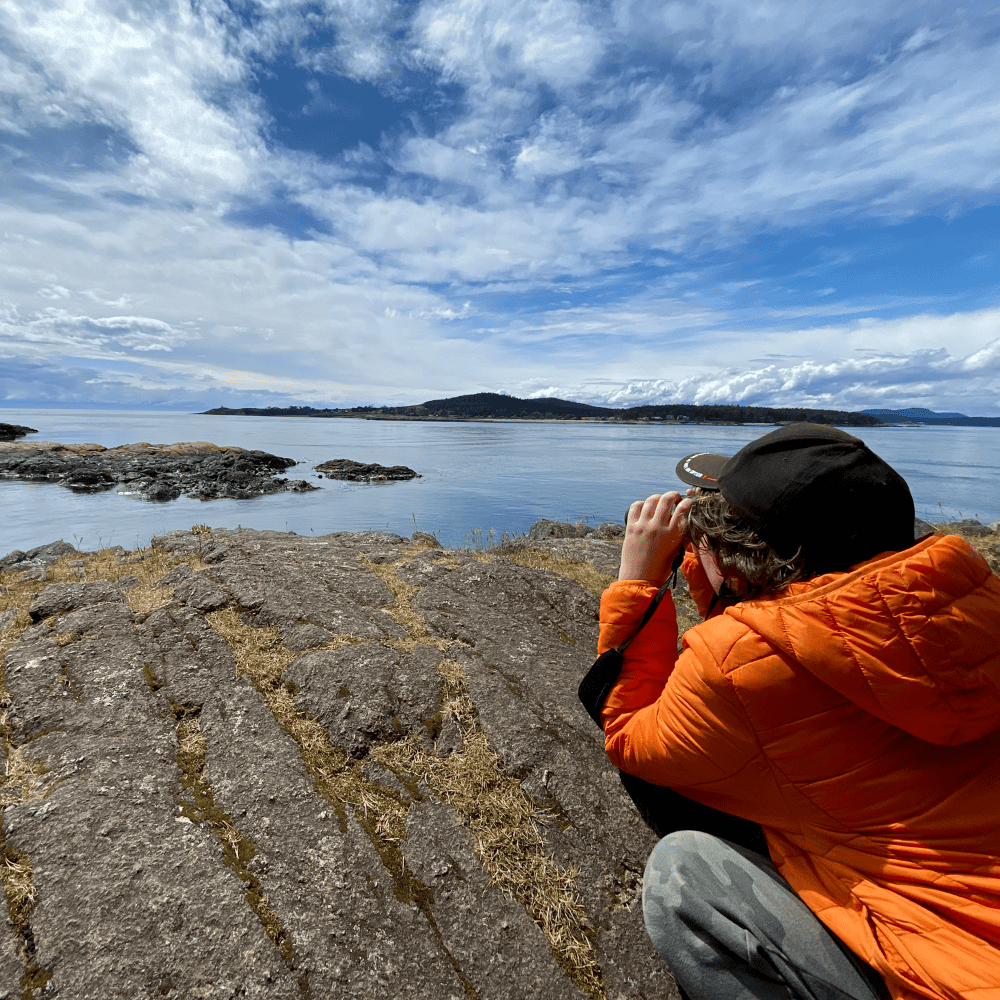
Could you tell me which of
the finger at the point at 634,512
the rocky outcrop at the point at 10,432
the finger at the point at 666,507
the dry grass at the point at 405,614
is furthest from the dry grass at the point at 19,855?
the rocky outcrop at the point at 10,432

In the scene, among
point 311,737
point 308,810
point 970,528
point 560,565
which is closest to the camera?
point 308,810

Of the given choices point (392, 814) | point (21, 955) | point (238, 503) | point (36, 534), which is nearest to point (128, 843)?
point (21, 955)

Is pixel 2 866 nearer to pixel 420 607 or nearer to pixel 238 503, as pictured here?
pixel 420 607

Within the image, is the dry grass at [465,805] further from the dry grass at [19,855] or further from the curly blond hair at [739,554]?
the curly blond hair at [739,554]

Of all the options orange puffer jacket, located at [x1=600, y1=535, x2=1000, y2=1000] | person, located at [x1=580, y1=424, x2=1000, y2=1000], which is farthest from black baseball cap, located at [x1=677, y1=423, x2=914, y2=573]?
orange puffer jacket, located at [x1=600, y1=535, x2=1000, y2=1000]

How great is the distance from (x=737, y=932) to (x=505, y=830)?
4.46 feet

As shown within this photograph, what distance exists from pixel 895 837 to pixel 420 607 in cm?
438

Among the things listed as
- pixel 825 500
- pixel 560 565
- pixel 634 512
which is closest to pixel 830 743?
pixel 825 500

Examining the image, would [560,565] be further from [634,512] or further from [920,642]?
[920,642]

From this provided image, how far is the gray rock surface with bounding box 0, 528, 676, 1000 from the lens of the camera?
8.15ft

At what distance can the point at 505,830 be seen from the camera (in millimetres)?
3121

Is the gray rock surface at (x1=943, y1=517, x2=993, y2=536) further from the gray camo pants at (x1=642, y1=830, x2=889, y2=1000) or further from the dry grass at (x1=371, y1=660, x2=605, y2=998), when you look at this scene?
the gray camo pants at (x1=642, y1=830, x2=889, y2=1000)

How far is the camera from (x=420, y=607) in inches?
222

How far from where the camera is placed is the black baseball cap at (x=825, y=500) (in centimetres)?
189
